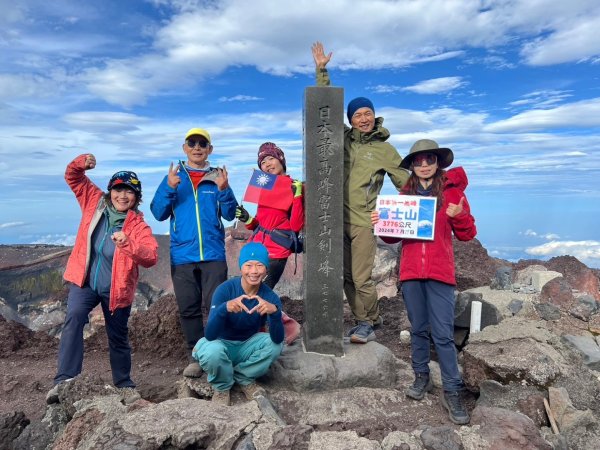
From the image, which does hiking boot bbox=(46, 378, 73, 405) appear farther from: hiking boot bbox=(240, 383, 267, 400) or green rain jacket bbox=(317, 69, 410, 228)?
green rain jacket bbox=(317, 69, 410, 228)

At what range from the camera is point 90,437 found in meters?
4.29

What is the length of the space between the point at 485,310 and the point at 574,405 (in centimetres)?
220

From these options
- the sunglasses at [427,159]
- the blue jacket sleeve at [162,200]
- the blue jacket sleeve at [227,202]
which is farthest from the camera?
the blue jacket sleeve at [227,202]

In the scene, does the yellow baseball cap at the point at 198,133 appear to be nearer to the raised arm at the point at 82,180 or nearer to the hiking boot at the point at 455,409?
the raised arm at the point at 82,180

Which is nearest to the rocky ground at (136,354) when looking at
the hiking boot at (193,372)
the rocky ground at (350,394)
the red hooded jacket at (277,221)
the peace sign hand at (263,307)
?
the rocky ground at (350,394)

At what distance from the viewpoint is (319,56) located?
6199 millimetres

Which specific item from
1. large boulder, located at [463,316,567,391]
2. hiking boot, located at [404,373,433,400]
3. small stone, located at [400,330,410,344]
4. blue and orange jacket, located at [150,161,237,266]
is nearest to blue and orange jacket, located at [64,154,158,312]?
blue and orange jacket, located at [150,161,237,266]

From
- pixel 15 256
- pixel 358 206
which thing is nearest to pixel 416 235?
pixel 358 206

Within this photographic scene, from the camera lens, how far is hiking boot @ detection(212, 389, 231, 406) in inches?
202

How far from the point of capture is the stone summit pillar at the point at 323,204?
5.82 metres

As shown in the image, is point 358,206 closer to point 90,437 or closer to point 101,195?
point 101,195

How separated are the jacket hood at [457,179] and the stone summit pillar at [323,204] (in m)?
1.31

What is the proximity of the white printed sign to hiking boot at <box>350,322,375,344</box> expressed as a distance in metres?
1.62

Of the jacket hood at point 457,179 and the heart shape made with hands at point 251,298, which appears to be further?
the jacket hood at point 457,179
